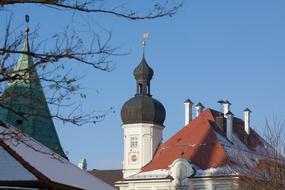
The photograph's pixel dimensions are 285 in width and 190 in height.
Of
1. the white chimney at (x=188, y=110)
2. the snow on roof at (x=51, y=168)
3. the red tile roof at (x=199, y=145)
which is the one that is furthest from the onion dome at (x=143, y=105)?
the snow on roof at (x=51, y=168)

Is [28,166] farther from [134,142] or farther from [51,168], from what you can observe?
[134,142]

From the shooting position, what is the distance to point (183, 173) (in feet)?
162

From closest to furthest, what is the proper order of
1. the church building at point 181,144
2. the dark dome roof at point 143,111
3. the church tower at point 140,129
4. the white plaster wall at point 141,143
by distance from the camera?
1. the church building at point 181,144
2. the white plaster wall at point 141,143
3. the church tower at point 140,129
4. the dark dome roof at point 143,111

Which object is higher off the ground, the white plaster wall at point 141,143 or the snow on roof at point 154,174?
the white plaster wall at point 141,143

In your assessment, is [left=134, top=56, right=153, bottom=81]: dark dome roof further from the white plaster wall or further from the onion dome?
the white plaster wall

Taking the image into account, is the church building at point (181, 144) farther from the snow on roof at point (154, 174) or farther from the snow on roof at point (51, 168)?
the snow on roof at point (51, 168)

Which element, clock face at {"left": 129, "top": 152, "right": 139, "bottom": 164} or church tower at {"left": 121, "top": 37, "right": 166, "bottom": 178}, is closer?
clock face at {"left": 129, "top": 152, "right": 139, "bottom": 164}

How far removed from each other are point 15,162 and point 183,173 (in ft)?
107

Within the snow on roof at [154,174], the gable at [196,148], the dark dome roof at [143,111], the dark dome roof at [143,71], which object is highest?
the dark dome roof at [143,71]

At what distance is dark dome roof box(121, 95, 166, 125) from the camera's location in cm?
6162

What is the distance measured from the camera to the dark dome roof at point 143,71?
63781 mm

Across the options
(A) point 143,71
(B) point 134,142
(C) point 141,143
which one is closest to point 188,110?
(C) point 141,143

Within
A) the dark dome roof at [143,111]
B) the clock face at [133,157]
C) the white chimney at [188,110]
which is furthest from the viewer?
the dark dome roof at [143,111]

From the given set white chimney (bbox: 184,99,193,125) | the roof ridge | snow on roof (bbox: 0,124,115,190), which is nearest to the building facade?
white chimney (bbox: 184,99,193,125)
